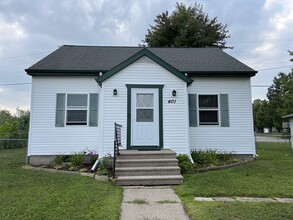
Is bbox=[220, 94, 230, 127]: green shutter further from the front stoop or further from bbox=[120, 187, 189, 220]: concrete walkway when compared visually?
bbox=[120, 187, 189, 220]: concrete walkway

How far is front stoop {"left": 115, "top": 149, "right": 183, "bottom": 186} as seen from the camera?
6043mm

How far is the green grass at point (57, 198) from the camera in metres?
A: 3.77

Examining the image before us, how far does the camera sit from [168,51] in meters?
12.5

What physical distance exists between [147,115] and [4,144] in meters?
12.5

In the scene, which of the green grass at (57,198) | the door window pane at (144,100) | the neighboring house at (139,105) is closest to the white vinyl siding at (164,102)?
the neighboring house at (139,105)

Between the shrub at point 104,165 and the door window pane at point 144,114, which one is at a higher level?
the door window pane at point 144,114

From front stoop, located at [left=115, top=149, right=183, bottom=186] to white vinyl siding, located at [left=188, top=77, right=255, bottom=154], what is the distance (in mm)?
2815

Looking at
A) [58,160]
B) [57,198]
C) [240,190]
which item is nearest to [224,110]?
[240,190]

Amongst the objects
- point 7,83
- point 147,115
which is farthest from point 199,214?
point 7,83

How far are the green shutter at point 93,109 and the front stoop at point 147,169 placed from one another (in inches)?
97.3

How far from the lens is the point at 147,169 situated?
252 inches

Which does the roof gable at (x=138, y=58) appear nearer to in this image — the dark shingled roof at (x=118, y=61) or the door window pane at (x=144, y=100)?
the door window pane at (x=144, y=100)

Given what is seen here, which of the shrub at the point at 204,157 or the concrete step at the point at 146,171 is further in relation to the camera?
the shrub at the point at 204,157

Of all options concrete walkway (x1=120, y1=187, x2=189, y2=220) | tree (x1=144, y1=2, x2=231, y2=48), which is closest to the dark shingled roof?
concrete walkway (x1=120, y1=187, x2=189, y2=220)
